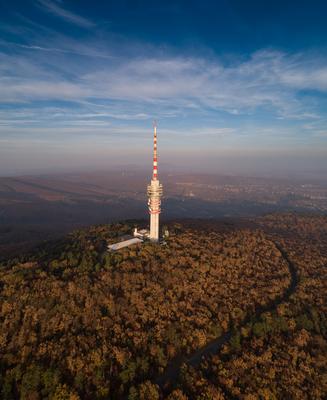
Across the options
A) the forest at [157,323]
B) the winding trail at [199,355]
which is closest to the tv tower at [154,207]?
the forest at [157,323]

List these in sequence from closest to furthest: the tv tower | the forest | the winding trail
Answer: the forest
the winding trail
the tv tower

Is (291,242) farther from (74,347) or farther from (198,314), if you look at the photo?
(74,347)

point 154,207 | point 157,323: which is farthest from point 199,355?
point 154,207

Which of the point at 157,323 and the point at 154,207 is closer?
the point at 157,323

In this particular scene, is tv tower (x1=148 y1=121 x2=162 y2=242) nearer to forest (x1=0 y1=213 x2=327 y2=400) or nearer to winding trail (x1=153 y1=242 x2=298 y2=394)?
forest (x1=0 y1=213 x2=327 y2=400)

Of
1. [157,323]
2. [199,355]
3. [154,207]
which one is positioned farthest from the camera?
[154,207]

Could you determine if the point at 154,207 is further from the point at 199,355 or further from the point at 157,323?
the point at 199,355

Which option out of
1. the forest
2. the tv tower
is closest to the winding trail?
the forest

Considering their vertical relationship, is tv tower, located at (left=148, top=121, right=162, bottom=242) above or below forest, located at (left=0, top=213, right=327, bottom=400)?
above

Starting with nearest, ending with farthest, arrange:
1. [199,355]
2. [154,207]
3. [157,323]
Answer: [199,355]
[157,323]
[154,207]
